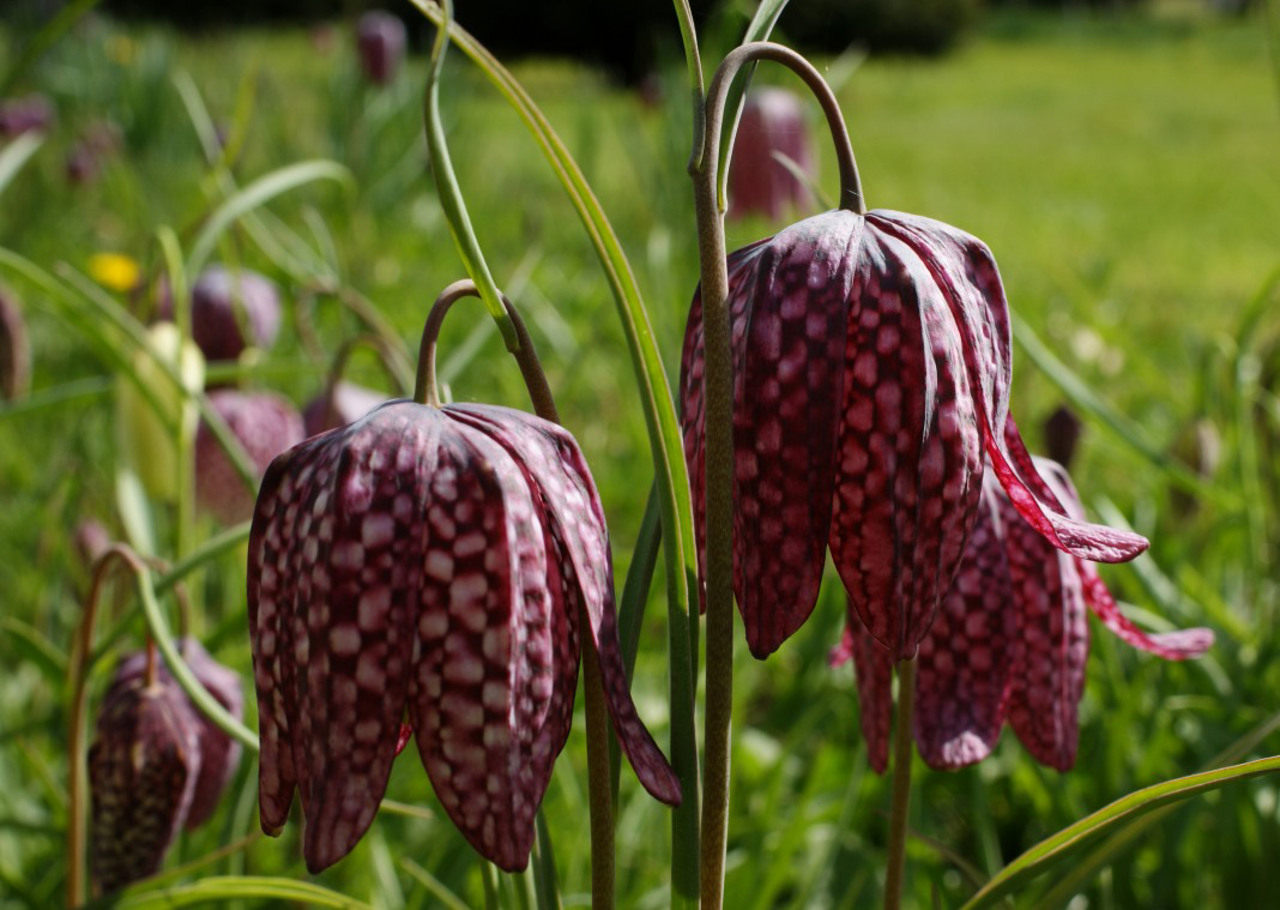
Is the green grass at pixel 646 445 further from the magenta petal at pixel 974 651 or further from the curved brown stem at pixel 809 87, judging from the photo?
the curved brown stem at pixel 809 87

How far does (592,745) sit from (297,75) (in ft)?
31.9

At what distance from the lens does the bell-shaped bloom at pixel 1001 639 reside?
0.82 m

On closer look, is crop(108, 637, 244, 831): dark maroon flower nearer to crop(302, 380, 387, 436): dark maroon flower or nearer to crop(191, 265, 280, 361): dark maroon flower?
crop(302, 380, 387, 436): dark maroon flower

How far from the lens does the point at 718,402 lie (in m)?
0.61

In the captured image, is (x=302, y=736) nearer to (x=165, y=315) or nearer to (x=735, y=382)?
(x=735, y=382)

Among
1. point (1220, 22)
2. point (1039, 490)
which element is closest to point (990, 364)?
point (1039, 490)

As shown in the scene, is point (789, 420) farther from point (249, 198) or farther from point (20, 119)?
point (20, 119)

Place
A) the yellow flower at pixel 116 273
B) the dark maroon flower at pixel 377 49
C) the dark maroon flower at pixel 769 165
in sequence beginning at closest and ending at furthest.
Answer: the dark maroon flower at pixel 769 165
the yellow flower at pixel 116 273
the dark maroon flower at pixel 377 49

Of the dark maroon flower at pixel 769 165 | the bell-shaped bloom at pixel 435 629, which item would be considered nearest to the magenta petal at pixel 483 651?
the bell-shaped bloom at pixel 435 629

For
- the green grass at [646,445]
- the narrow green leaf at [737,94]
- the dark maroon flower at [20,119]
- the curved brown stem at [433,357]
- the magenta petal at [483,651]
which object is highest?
the narrow green leaf at [737,94]

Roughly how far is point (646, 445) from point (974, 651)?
4.35 feet

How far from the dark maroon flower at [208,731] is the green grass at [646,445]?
3.9 inches

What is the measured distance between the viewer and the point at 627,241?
12.8ft

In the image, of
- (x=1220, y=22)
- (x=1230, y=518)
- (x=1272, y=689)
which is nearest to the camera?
(x=1272, y=689)
